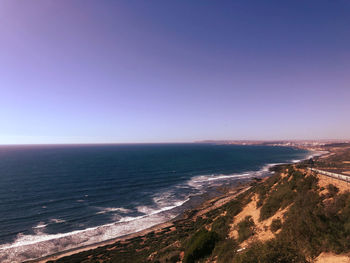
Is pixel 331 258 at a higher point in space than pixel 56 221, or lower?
higher

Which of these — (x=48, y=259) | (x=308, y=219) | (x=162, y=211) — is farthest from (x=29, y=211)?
(x=308, y=219)

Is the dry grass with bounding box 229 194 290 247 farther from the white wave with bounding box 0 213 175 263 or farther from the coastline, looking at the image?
the white wave with bounding box 0 213 175 263

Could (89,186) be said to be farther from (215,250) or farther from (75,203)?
(215,250)

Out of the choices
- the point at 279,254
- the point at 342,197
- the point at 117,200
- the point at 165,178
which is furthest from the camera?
the point at 165,178

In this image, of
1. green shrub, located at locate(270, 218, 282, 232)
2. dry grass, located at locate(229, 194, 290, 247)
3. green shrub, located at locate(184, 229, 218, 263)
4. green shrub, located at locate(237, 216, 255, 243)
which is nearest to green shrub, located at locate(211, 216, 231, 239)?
dry grass, located at locate(229, 194, 290, 247)

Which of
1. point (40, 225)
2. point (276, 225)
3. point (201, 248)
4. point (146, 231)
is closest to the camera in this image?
point (276, 225)

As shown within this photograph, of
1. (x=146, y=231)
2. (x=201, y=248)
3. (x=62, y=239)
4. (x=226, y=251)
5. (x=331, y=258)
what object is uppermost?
(x=331, y=258)

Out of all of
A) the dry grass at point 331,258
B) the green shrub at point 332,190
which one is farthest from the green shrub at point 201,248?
the green shrub at point 332,190

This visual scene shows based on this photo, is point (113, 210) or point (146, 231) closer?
point (146, 231)

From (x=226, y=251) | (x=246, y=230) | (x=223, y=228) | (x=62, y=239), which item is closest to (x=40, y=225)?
(x=62, y=239)

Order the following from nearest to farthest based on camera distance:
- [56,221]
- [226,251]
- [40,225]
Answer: [226,251]
[40,225]
[56,221]

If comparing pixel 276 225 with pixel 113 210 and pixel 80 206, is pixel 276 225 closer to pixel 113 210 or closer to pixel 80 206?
pixel 113 210
